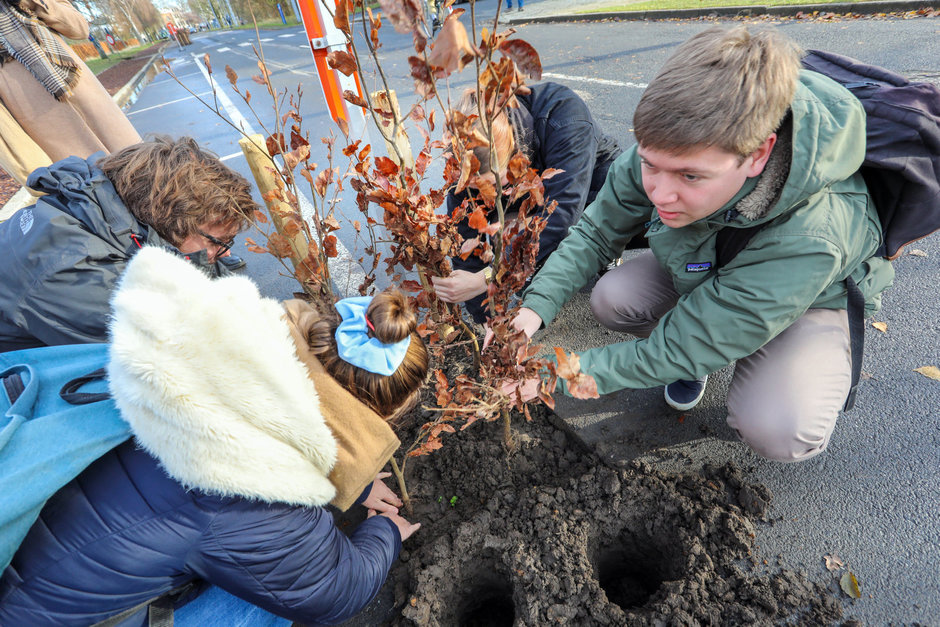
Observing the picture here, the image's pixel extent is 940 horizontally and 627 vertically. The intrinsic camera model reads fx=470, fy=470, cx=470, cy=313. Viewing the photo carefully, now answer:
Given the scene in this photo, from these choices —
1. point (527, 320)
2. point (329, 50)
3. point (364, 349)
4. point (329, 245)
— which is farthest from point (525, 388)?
point (329, 50)

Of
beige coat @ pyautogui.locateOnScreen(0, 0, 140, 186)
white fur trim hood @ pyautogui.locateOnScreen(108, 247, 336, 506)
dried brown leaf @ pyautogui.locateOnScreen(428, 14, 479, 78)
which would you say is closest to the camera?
dried brown leaf @ pyautogui.locateOnScreen(428, 14, 479, 78)

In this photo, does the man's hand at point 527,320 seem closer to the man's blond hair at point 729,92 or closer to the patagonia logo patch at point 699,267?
the patagonia logo patch at point 699,267

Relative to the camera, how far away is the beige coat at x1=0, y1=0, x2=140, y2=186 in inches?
125

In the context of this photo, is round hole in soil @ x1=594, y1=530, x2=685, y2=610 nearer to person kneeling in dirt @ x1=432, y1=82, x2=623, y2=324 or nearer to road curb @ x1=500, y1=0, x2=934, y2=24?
person kneeling in dirt @ x1=432, y1=82, x2=623, y2=324

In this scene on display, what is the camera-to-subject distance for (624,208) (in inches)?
81.7

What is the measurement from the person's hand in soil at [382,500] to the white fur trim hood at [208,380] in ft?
2.59

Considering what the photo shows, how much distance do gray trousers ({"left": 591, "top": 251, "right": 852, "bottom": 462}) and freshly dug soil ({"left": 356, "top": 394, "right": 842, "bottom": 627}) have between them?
25 centimetres

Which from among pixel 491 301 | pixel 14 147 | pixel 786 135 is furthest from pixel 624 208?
pixel 14 147

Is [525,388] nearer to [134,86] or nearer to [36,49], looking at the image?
[36,49]

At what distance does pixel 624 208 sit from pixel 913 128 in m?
0.93

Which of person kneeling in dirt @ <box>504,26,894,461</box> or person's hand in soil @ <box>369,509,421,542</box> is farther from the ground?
person kneeling in dirt @ <box>504,26,894,461</box>

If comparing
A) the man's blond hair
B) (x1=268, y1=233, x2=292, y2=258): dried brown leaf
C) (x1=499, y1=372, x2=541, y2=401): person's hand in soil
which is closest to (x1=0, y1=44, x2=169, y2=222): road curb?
(x1=268, y1=233, x2=292, y2=258): dried brown leaf

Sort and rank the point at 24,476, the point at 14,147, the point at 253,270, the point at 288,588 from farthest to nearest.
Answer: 1. the point at 253,270
2. the point at 14,147
3. the point at 288,588
4. the point at 24,476

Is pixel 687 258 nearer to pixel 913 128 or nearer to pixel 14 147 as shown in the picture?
pixel 913 128
